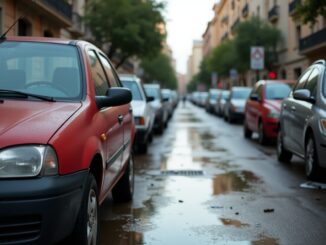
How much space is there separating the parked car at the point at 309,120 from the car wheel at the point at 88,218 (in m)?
4.00

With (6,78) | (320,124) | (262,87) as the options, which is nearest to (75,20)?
(262,87)

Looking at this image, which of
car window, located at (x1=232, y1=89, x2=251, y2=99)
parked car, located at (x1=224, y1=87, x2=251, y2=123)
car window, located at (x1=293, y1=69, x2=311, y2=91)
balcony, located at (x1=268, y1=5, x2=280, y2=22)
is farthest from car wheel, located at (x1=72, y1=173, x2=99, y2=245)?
balcony, located at (x1=268, y1=5, x2=280, y2=22)

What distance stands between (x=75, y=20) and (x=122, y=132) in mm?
26662

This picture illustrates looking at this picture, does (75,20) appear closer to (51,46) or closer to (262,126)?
(262,126)

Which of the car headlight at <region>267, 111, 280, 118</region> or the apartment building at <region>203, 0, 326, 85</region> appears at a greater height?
the apartment building at <region>203, 0, 326, 85</region>

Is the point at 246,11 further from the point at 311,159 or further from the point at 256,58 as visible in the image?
the point at 311,159

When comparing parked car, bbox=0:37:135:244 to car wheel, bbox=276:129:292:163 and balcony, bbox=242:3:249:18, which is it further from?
balcony, bbox=242:3:249:18

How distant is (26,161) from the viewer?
3.34 metres

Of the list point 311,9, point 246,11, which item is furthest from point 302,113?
point 246,11

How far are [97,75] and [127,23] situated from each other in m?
26.2

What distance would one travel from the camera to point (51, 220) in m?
3.26

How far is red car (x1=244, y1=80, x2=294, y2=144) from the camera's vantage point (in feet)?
43.0

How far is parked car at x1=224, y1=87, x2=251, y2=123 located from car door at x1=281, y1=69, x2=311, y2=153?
45.1ft

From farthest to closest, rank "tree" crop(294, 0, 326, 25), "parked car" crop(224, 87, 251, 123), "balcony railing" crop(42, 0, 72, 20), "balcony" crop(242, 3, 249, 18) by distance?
1. "balcony" crop(242, 3, 249, 18)
2. "parked car" crop(224, 87, 251, 123)
3. "balcony railing" crop(42, 0, 72, 20)
4. "tree" crop(294, 0, 326, 25)
